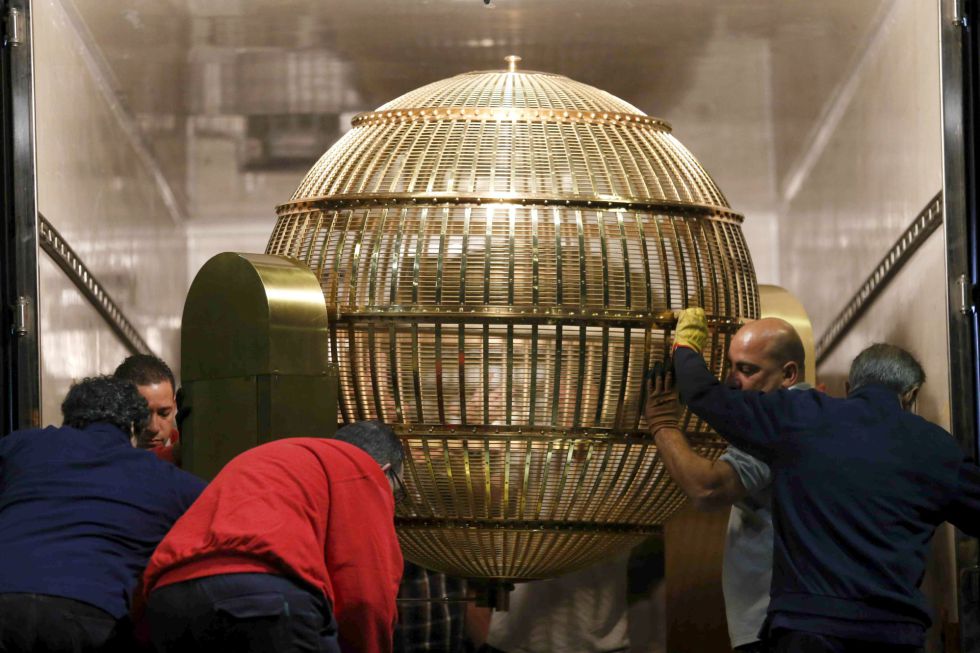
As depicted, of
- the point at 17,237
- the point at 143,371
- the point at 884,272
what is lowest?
the point at 143,371

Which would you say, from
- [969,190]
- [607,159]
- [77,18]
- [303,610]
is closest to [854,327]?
[969,190]

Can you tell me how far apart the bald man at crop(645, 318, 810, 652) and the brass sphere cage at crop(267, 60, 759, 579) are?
0.07 m

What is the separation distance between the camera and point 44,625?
3182 mm

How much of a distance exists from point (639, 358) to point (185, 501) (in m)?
1.00

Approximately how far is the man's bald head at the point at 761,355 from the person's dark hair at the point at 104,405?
131 centimetres

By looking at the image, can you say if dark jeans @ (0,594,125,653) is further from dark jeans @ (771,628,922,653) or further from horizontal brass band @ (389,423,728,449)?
dark jeans @ (771,628,922,653)

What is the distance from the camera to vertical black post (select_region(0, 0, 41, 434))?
4020 millimetres

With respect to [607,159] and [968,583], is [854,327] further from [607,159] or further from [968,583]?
[607,159]

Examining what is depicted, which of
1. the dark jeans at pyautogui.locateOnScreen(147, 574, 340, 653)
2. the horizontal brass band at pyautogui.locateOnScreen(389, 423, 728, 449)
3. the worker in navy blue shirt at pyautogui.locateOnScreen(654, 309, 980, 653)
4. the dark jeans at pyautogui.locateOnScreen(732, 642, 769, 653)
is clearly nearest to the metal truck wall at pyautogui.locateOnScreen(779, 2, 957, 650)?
the dark jeans at pyautogui.locateOnScreen(732, 642, 769, 653)

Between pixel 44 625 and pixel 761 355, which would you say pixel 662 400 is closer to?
pixel 761 355

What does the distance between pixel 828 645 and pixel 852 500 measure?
284 millimetres

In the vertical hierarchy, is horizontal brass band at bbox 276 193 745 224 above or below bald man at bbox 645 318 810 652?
above

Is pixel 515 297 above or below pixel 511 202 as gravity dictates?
below

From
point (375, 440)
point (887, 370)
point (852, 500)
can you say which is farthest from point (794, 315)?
point (375, 440)
